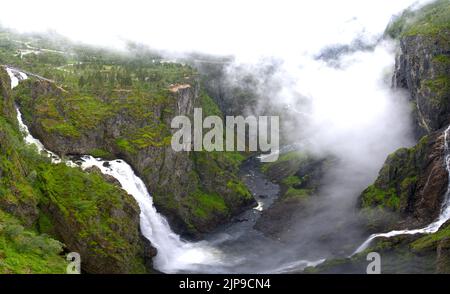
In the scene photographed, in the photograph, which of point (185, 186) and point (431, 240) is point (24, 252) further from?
point (185, 186)

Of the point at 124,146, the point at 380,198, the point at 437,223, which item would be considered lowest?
the point at 380,198

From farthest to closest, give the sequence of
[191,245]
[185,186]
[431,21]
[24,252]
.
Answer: [431,21], [185,186], [191,245], [24,252]

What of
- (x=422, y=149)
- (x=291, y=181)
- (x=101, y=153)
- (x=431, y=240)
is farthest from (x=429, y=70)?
(x=101, y=153)

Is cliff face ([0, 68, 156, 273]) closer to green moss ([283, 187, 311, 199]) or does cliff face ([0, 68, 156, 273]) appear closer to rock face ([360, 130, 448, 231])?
rock face ([360, 130, 448, 231])

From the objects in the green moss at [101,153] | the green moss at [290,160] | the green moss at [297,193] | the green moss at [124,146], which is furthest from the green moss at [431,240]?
the green moss at [290,160]
